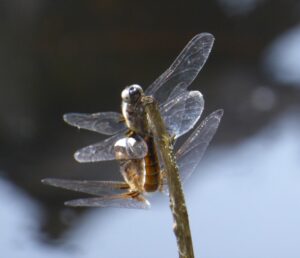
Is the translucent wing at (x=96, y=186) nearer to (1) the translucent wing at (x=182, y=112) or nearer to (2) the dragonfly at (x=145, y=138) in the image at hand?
(2) the dragonfly at (x=145, y=138)

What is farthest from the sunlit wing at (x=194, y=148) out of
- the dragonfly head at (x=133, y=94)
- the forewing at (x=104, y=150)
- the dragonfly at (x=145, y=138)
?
the dragonfly head at (x=133, y=94)

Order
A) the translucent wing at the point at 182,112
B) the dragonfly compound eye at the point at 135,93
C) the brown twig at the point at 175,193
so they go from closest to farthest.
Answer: the brown twig at the point at 175,193, the dragonfly compound eye at the point at 135,93, the translucent wing at the point at 182,112

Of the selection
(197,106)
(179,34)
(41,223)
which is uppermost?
(179,34)

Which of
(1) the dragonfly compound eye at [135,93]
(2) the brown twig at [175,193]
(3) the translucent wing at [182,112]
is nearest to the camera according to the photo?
(2) the brown twig at [175,193]

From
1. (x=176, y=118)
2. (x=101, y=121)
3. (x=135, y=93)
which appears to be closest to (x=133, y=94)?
(x=135, y=93)

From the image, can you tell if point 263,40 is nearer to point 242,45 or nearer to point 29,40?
point 242,45

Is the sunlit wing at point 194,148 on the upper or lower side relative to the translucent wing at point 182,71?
lower

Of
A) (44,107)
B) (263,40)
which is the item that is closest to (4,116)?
(44,107)
